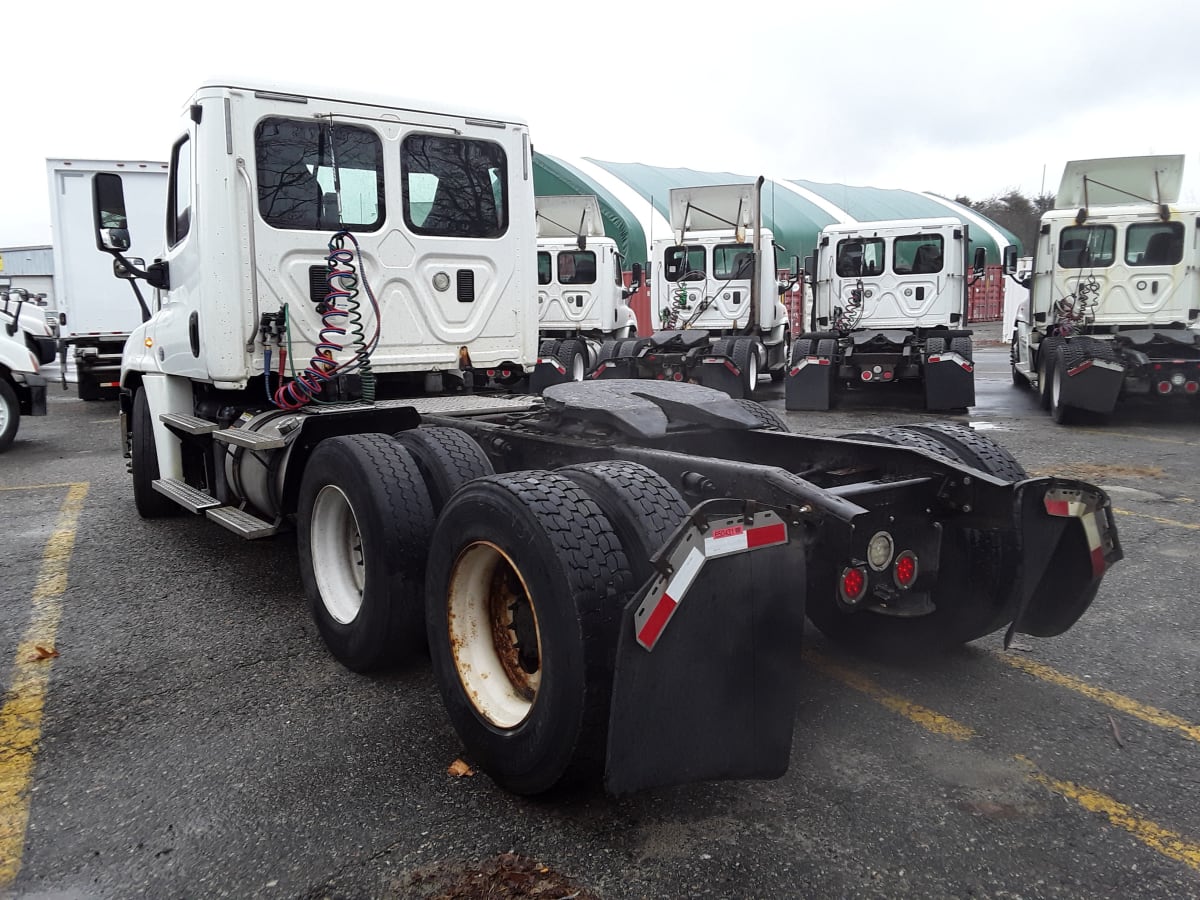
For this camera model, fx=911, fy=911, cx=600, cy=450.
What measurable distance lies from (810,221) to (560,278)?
856 inches

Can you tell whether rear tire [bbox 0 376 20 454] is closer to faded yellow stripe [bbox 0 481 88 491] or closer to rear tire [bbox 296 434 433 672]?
faded yellow stripe [bbox 0 481 88 491]

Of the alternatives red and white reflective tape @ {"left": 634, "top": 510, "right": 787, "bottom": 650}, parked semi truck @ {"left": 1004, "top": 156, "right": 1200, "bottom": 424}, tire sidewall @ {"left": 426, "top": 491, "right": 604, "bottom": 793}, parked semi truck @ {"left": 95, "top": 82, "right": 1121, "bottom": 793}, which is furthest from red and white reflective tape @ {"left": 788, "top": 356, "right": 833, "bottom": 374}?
red and white reflective tape @ {"left": 634, "top": 510, "right": 787, "bottom": 650}

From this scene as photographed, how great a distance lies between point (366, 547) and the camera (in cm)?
366

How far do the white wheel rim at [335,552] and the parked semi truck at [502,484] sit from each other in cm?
1

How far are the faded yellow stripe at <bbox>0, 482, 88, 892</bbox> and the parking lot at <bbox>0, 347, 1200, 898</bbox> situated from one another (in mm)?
12

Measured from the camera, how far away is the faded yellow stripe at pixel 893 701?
3260 millimetres

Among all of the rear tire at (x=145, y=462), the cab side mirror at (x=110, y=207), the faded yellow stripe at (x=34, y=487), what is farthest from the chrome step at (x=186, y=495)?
the faded yellow stripe at (x=34, y=487)

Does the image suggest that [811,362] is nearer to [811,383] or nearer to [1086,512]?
[811,383]

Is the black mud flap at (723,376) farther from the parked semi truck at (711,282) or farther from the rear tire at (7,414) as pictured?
the rear tire at (7,414)

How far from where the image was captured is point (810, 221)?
3703 cm

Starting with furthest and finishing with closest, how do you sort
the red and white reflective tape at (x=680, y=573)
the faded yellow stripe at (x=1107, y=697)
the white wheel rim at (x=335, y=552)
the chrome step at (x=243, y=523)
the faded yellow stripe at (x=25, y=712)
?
the chrome step at (x=243, y=523) → the white wheel rim at (x=335, y=552) → the faded yellow stripe at (x=1107, y=697) → the faded yellow stripe at (x=25, y=712) → the red and white reflective tape at (x=680, y=573)

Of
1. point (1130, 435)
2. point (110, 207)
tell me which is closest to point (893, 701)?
point (110, 207)

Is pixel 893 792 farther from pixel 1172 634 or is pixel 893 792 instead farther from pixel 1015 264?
pixel 1015 264

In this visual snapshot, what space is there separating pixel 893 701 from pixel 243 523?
10.7ft
